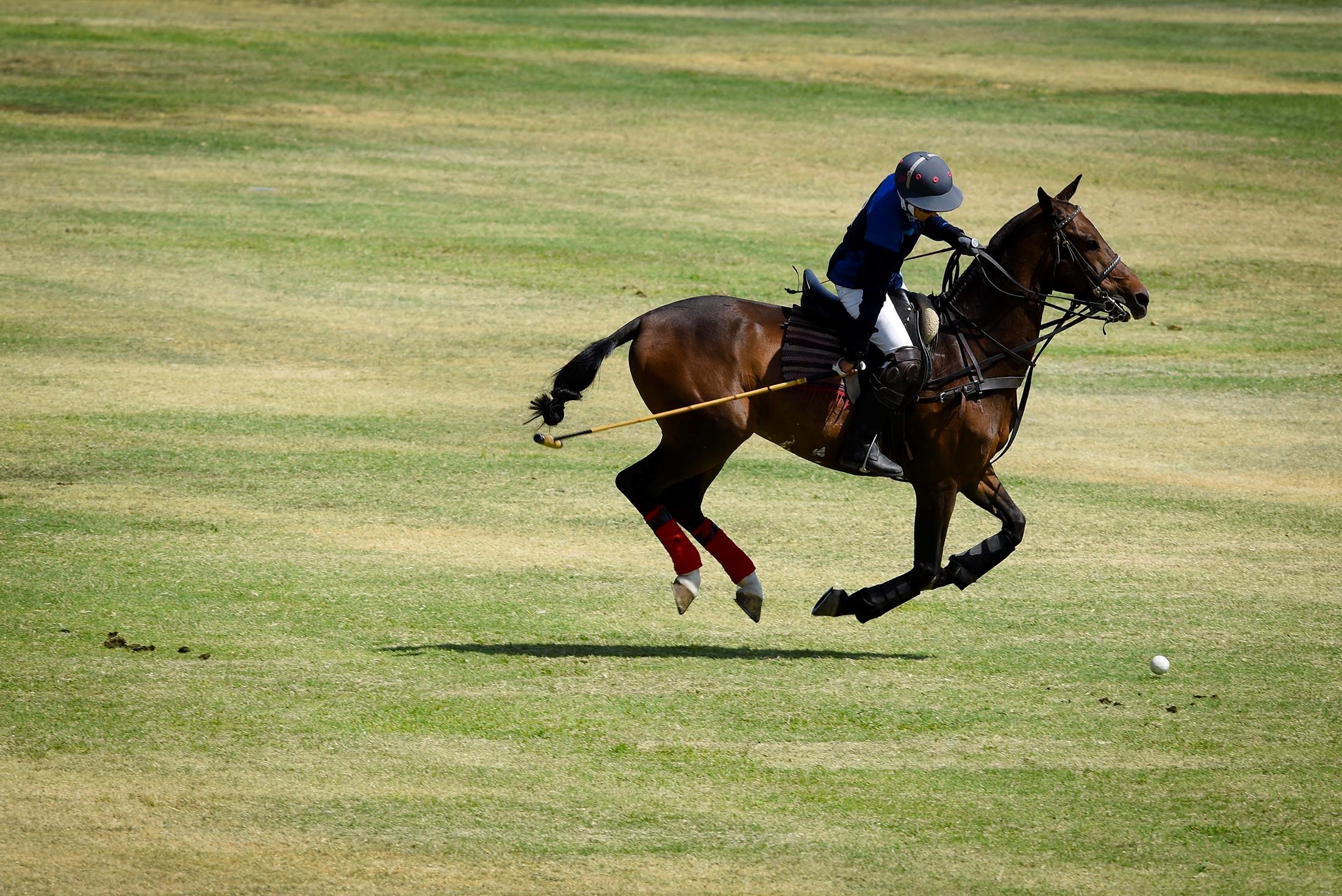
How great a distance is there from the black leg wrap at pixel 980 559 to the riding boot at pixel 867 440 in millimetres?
793

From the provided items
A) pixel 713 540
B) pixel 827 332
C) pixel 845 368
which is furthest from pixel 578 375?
pixel 845 368

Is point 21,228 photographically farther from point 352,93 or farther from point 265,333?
point 352,93

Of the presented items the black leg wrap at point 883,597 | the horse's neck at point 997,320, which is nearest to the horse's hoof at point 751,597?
the black leg wrap at point 883,597

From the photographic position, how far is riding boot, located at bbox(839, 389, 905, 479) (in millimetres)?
11047

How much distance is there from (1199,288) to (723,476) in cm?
1073

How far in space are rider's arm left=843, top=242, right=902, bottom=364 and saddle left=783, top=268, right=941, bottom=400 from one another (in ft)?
0.41

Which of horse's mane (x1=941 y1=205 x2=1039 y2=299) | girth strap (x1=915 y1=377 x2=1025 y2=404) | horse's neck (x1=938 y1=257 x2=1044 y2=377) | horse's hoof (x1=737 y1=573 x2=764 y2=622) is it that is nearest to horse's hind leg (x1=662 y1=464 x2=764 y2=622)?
horse's hoof (x1=737 y1=573 x2=764 y2=622)

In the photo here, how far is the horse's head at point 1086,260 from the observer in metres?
11.1

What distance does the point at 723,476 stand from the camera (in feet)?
49.7

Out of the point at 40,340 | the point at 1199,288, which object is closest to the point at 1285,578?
the point at 1199,288

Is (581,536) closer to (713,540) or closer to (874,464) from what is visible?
(713,540)

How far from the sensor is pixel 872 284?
1082cm

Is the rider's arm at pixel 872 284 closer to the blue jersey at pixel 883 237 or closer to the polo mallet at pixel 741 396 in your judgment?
the blue jersey at pixel 883 237

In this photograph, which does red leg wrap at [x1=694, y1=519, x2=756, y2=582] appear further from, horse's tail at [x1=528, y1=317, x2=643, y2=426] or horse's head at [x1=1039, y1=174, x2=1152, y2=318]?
horse's head at [x1=1039, y1=174, x2=1152, y2=318]
